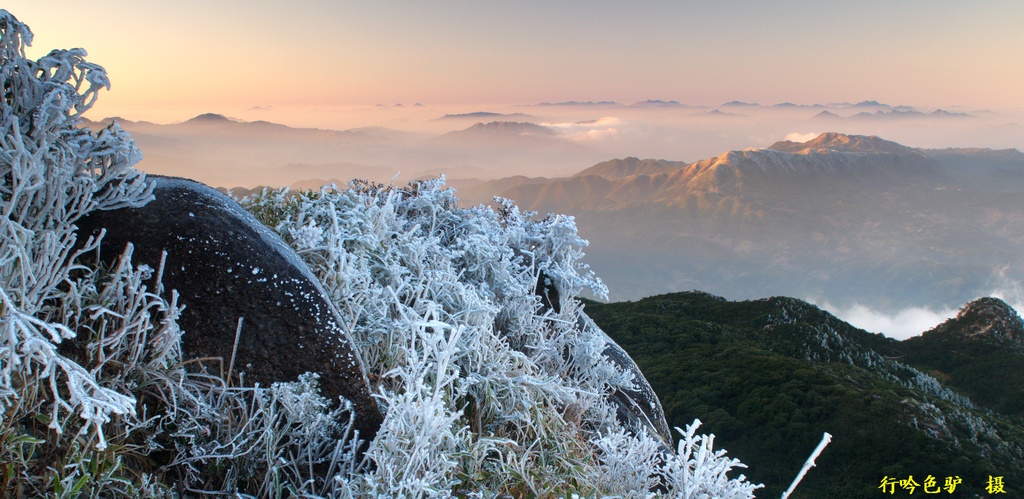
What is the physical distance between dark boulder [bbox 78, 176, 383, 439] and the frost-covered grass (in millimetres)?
87

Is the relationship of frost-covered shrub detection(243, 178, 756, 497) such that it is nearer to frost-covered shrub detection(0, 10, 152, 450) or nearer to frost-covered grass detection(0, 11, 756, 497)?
frost-covered grass detection(0, 11, 756, 497)

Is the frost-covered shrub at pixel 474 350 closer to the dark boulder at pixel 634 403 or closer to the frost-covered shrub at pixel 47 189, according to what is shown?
the dark boulder at pixel 634 403

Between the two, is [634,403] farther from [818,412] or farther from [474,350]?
[818,412]

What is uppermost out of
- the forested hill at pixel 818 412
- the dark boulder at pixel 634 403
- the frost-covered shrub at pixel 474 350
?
the frost-covered shrub at pixel 474 350

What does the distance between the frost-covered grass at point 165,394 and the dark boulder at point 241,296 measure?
3.4 inches

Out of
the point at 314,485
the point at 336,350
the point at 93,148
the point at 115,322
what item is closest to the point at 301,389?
the point at 336,350

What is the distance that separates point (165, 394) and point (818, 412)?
13.2 metres

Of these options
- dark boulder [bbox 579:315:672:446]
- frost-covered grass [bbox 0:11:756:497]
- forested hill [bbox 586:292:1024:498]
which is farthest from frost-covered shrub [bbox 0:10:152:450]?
forested hill [bbox 586:292:1024:498]

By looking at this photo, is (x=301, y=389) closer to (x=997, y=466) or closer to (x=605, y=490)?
(x=605, y=490)

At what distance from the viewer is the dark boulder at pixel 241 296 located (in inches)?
125

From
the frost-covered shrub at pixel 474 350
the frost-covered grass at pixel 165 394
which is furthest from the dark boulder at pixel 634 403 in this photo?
the frost-covered grass at pixel 165 394

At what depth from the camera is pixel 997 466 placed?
11.7 metres

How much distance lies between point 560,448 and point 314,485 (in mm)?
1710

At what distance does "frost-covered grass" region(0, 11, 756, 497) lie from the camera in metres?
2.47
